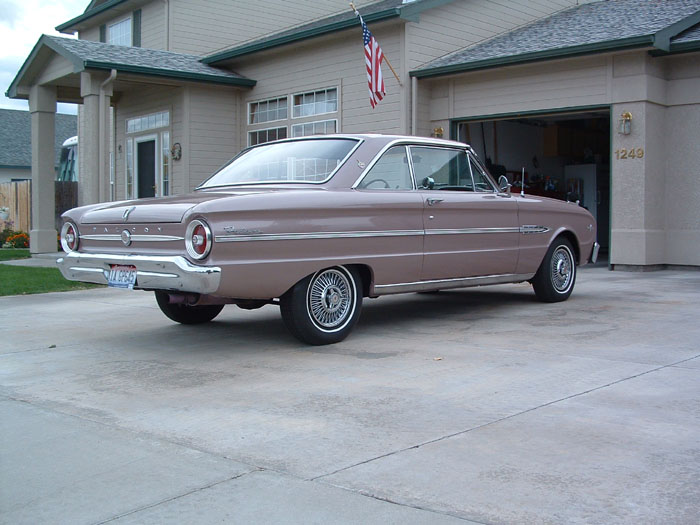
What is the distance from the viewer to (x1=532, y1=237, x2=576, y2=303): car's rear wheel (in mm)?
8750

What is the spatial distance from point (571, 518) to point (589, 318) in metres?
5.00

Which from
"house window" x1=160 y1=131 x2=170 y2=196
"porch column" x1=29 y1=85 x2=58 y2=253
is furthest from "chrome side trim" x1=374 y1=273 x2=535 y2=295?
"porch column" x1=29 y1=85 x2=58 y2=253

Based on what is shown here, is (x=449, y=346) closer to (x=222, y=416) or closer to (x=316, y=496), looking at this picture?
(x=222, y=416)

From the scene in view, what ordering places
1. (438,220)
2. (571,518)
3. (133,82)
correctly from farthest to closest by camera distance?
(133,82) → (438,220) → (571,518)

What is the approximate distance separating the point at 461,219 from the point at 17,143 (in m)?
41.6

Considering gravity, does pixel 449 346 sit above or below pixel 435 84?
below

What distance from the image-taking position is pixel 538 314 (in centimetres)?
807

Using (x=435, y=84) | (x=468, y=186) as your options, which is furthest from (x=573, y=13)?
(x=468, y=186)

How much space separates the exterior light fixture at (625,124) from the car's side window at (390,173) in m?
6.81

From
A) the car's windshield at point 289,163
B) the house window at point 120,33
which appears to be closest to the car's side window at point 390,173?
the car's windshield at point 289,163

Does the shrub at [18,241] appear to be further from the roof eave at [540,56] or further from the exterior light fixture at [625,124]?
the exterior light fixture at [625,124]

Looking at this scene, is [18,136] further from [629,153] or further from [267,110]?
[629,153]

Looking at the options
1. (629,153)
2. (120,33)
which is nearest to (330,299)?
(629,153)

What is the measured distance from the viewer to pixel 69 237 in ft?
22.7
